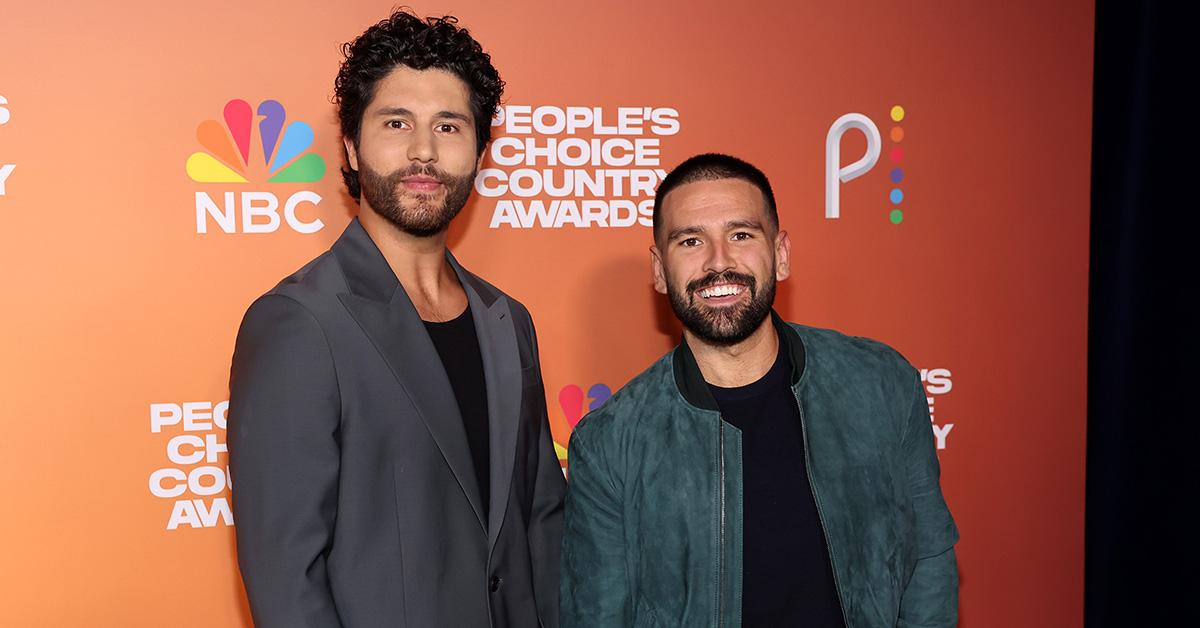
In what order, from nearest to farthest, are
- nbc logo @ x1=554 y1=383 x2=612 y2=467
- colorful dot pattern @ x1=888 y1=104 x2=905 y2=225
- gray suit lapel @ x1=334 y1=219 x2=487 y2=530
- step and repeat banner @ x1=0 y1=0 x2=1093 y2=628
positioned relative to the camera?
gray suit lapel @ x1=334 y1=219 x2=487 y2=530, step and repeat banner @ x1=0 y1=0 x2=1093 y2=628, nbc logo @ x1=554 y1=383 x2=612 y2=467, colorful dot pattern @ x1=888 y1=104 x2=905 y2=225

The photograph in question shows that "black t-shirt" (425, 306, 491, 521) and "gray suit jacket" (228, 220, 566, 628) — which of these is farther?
"black t-shirt" (425, 306, 491, 521)

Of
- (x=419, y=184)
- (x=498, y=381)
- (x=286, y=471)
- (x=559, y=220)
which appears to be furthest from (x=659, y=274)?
(x=286, y=471)

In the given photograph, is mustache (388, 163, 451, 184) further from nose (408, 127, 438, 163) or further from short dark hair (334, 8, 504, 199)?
short dark hair (334, 8, 504, 199)

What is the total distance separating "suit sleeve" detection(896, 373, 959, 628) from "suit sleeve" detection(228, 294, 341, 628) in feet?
3.96

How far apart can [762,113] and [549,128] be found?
67cm

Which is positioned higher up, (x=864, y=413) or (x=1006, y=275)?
(x=1006, y=275)

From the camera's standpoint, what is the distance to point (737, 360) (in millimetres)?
2078

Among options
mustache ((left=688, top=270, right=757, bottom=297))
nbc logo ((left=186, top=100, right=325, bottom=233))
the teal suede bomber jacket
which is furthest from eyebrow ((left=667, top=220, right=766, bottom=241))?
nbc logo ((left=186, top=100, right=325, bottom=233))

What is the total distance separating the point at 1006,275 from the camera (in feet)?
10.5

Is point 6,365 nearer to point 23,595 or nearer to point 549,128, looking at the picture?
point 23,595

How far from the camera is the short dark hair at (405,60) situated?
81.6 inches

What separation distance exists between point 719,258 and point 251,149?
1.32m

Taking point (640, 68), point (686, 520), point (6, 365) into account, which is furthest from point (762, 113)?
point (6, 365)

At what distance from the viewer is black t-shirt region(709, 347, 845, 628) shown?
1.91m
